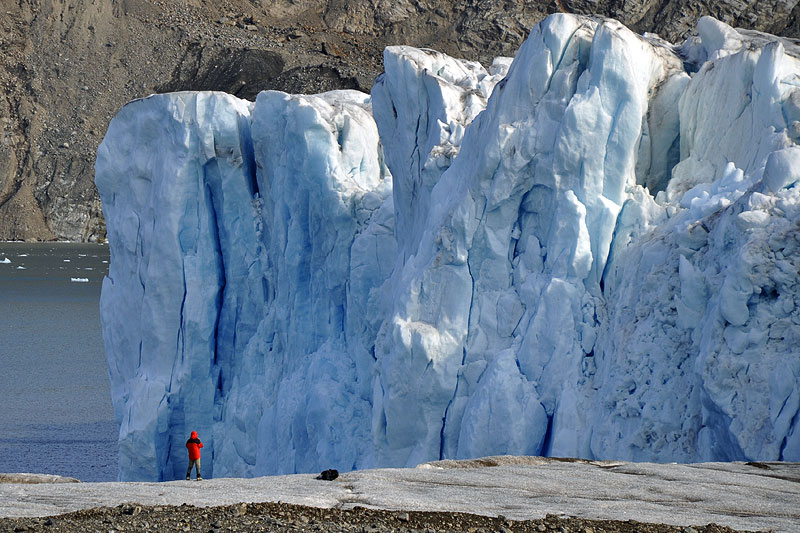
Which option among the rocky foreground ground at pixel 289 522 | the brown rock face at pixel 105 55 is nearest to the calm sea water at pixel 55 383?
the rocky foreground ground at pixel 289 522

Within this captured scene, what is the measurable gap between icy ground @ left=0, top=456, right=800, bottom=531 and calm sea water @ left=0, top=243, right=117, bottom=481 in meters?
14.2

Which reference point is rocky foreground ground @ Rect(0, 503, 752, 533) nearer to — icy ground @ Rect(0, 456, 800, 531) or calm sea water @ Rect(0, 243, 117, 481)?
icy ground @ Rect(0, 456, 800, 531)

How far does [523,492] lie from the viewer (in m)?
6.98

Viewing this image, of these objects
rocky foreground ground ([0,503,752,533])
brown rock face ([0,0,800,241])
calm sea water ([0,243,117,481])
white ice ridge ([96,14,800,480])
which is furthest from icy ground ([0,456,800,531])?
brown rock face ([0,0,800,241])

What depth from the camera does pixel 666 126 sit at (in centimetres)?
1191

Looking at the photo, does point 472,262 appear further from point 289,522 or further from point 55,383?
point 55,383

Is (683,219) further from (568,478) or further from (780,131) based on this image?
(568,478)

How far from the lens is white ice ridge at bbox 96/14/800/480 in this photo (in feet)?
30.8

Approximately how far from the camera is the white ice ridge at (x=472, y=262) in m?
9.38

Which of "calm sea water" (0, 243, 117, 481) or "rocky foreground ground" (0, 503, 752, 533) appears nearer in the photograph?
"rocky foreground ground" (0, 503, 752, 533)

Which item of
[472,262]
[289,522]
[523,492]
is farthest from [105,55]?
[289,522]

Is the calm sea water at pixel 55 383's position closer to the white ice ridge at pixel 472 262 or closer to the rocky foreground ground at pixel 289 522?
the white ice ridge at pixel 472 262

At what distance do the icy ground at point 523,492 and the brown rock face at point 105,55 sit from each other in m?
68.4

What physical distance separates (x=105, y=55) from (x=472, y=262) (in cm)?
7439
